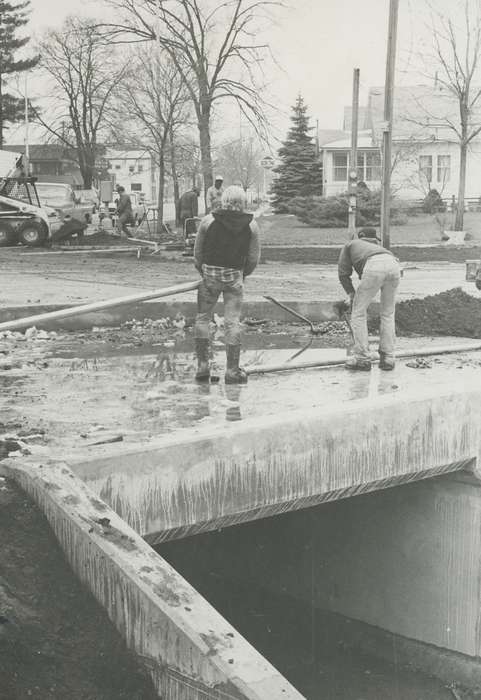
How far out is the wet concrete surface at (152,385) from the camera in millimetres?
7383

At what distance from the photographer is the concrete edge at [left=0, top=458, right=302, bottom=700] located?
4.28 m

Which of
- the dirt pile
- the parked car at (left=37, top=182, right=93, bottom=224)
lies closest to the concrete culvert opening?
the dirt pile

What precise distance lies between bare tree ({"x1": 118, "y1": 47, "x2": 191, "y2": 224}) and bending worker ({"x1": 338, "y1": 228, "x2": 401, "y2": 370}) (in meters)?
28.2

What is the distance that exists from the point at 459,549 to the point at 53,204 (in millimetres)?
24986

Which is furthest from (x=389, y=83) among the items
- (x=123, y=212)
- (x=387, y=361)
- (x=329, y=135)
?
(x=329, y=135)

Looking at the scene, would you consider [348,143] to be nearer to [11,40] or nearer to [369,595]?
[11,40]

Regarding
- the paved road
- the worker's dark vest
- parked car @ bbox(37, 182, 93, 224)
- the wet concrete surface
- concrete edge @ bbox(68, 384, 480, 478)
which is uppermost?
parked car @ bbox(37, 182, 93, 224)

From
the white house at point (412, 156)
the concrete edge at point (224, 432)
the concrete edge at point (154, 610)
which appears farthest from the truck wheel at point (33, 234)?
the white house at point (412, 156)

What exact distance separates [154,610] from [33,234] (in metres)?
25.3

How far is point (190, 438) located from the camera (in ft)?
20.8

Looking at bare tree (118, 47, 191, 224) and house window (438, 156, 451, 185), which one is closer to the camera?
bare tree (118, 47, 191, 224)

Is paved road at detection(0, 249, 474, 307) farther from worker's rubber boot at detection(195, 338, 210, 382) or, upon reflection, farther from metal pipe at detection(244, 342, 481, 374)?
worker's rubber boot at detection(195, 338, 210, 382)

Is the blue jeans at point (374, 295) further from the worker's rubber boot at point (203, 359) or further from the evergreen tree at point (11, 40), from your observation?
the evergreen tree at point (11, 40)

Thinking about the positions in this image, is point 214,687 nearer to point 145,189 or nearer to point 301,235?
point 301,235
